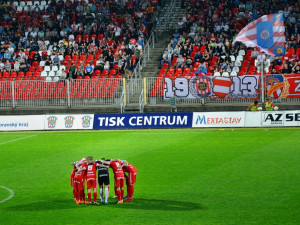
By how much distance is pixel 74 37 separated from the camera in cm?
4631

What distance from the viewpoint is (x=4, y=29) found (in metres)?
48.4

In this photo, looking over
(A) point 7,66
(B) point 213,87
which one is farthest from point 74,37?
(B) point 213,87

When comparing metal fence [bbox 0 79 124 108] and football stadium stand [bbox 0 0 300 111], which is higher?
football stadium stand [bbox 0 0 300 111]

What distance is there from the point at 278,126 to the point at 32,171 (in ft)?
51.8

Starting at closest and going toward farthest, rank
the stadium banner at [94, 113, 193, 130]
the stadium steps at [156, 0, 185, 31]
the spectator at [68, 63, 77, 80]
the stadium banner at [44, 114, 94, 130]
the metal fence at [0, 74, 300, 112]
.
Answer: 1. the stadium banner at [94, 113, 193, 130]
2. the stadium banner at [44, 114, 94, 130]
3. the metal fence at [0, 74, 300, 112]
4. the spectator at [68, 63, 77, 80]
5. the stadium steps at [156, 0, 185, 31]

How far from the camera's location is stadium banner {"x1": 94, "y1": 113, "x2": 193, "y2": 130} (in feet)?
113

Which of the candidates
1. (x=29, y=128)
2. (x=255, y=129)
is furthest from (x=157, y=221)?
(x=29, y=128)

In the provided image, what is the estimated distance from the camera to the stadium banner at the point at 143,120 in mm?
34500

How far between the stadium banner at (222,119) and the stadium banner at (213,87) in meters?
2.78

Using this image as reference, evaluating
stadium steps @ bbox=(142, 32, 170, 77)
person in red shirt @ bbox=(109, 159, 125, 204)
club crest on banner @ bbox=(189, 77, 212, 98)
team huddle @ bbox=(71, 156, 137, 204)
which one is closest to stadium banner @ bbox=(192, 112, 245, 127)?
club crest on banner @ bbox=(189, 77, 212, 98)

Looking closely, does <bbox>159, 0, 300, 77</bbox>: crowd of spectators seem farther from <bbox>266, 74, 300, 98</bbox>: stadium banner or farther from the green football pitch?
the green football pitch

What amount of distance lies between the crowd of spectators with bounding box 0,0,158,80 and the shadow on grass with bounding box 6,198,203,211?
2304 centimetres

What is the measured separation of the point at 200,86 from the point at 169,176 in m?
16.7

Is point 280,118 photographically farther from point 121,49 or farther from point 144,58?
point 121,49
